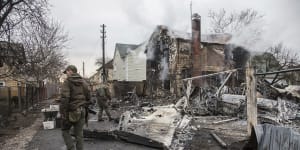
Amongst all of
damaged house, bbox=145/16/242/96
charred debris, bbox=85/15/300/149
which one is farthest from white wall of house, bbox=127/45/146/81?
charred debris, bbox=85/15/300/149

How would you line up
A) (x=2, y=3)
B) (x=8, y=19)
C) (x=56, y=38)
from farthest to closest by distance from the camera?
(x=56, y=38)
(x=8, y=19)
(x=2, y=3)

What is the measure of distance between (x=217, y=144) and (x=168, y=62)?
62.9ft

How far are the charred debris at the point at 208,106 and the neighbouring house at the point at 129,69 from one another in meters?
1.71

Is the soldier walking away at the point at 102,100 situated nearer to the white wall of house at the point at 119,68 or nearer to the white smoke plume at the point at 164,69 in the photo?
the white smoke plume at the point at 164,69

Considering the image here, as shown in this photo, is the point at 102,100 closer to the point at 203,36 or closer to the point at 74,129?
the point at 74,129

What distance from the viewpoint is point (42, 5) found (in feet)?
37.1

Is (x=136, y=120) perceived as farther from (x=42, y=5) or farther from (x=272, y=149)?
(x=42, y=5)

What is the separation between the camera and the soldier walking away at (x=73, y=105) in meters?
5.43

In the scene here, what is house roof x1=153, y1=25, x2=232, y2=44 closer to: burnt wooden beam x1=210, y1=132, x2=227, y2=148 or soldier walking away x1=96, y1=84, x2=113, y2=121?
soldier walking away x1=96, y1=84, x2=113, y2=121

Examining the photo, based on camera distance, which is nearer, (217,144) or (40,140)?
(217,144)

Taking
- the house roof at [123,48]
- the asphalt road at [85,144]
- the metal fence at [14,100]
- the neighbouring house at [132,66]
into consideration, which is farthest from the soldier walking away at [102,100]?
the house roof at [123,48]

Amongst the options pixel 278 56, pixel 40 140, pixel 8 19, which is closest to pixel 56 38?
pixel 8 19

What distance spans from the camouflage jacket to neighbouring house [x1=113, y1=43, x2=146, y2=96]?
19.5 m

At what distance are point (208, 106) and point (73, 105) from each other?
26.9 feet
